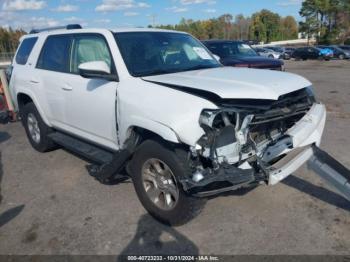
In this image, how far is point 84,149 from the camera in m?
4.89

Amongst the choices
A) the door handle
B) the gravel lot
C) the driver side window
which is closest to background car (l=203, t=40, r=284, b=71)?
the gravel lot

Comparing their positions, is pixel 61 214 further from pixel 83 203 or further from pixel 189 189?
pixel 189 189

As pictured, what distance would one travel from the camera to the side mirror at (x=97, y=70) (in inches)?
156

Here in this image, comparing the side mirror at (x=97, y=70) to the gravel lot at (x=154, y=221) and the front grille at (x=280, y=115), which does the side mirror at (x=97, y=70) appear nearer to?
the gravel lot at (x=154, y=221)

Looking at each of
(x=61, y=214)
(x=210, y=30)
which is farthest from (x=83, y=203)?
(x=210, y=30)

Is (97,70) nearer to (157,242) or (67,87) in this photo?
(67,87)

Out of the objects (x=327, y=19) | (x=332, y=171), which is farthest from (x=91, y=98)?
(x=327, y=19)

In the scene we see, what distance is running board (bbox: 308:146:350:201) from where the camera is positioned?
363 centimetres

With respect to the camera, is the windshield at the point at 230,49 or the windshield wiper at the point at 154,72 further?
the windshield at the point at 230,49

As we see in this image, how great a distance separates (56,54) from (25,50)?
1.39 m

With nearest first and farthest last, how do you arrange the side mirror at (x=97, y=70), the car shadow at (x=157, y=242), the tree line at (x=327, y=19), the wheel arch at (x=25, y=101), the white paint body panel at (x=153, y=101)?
1. the white paint body panel at (x=153, y=101)
2. the car shadow at (x=157, y=242)
3. the side mirror at (x=97, y=70)
4. the wheel arch at (x=25, y=101)
5. the tree line at (x=327, y=19)

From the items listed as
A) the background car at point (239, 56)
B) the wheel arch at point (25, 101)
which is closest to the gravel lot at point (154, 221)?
the wheel arch at point (25, 101)

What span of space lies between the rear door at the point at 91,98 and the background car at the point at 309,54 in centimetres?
3699

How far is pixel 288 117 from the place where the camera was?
384 centimetres
